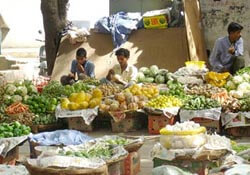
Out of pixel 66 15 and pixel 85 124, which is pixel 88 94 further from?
pixel 66 15

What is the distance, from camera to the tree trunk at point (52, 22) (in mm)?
11492

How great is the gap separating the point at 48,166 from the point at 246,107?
3.93 meters

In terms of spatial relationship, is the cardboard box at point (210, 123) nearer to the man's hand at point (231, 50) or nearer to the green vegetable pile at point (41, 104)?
the green vegetable pile at point (41, 104)

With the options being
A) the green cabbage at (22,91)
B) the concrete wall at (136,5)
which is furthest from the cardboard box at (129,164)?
the concrete wall at (136,5)

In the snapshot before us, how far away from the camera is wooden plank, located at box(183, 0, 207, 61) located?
11.8 m

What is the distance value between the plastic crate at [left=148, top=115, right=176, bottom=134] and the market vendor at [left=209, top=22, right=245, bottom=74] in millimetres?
2494

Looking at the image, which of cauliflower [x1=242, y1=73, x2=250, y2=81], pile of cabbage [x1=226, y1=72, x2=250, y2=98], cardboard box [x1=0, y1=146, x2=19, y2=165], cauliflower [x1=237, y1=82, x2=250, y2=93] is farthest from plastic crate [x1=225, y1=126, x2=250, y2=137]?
cardboard box [x1=0, y1=146, x2=19, y2=165]

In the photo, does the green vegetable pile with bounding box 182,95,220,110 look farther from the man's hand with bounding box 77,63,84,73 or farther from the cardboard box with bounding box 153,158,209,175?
the man's hand with bounding box 77,63,84,73

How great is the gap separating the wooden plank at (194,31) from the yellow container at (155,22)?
0.50 metres

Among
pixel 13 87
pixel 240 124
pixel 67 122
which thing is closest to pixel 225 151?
pixel 240 124

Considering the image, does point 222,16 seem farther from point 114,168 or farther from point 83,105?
point 114,168

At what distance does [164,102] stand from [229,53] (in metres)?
2.55

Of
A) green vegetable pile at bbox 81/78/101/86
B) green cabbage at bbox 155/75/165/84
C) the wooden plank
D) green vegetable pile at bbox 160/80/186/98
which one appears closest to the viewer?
green vegetable pile at bbox 160/80/186/98

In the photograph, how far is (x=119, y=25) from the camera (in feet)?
39.6
